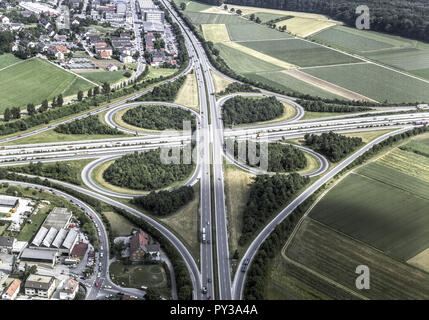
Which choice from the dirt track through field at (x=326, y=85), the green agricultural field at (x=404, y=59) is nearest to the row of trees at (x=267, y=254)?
the dirt track through field at (x=326, y=85)

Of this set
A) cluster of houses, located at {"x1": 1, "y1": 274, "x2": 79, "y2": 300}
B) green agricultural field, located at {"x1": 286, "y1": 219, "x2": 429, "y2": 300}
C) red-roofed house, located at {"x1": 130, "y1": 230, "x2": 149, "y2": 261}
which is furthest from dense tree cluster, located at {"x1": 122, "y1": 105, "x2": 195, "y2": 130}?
cluster of houses, located at {"x1": 1, "y1": 274, "x2": 79, "y2": 300}

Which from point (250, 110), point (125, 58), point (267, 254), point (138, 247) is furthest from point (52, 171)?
point (125, 58)

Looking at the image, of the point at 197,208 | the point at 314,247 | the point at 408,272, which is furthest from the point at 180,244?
the point at 408,272

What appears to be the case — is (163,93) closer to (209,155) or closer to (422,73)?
(209,155)

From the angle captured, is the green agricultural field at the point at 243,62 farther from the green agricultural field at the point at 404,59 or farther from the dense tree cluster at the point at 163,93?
the green agricultural field at the point at 404,59

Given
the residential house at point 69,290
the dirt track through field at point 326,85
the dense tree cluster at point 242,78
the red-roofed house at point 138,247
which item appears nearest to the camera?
the residential house at point 69,290

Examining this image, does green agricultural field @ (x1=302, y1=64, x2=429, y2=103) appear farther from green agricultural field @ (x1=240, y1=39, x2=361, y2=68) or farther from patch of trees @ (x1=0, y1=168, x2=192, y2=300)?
patch of trees @ (x1=0, y1=168, x2=192, y2=300)

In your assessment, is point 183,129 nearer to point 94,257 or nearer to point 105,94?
point 105,94
